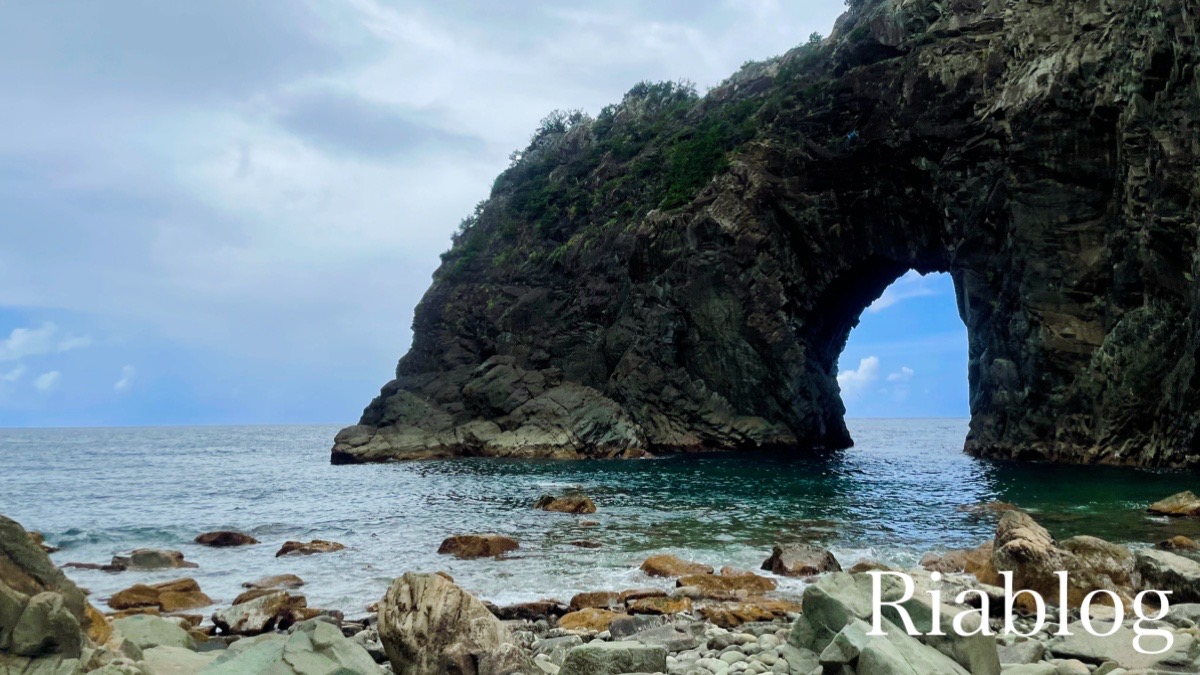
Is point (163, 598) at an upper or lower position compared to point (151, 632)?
lower

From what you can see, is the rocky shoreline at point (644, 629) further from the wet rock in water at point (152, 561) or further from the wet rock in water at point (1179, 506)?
the wet rock in water at point (1179, 506)

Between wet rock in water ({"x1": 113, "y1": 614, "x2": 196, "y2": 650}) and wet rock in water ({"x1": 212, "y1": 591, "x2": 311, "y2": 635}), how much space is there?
82.2 inches

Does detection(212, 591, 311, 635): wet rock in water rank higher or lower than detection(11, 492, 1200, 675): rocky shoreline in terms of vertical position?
lower

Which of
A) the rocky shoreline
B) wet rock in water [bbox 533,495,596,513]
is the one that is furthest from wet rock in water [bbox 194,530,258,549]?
wet rock in water [bbox 533,495,596,513]

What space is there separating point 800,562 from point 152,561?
13082mm

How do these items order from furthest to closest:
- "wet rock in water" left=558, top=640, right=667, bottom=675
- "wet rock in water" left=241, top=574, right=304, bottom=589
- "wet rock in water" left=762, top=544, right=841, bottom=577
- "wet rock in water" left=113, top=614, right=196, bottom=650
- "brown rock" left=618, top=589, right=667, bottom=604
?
"wet rock in water" left=241, top=574, right=304, bottom=589 < "wet rock in water" left=762, top=544, right=841, bottom=577 < "brown rock" left=618, top=589, right=667, bottom=604 < "wet rock in water" left=113, top=614, right=196, bottom=650 < "wet rock in water" left=558, top=640, right=667, bottom=675

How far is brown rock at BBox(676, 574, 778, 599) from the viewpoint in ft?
42.6

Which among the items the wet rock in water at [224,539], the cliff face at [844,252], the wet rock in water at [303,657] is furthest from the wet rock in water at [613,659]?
the cliff face at [844,252]

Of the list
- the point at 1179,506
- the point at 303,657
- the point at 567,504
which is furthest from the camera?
the point at 567,504

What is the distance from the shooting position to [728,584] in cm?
1335

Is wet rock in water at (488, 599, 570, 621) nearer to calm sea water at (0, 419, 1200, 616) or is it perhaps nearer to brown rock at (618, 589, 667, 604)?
brown rock at (618, 589, 667, 604)

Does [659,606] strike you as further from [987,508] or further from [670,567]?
[987,508]

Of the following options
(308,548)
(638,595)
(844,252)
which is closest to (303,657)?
(638,595)

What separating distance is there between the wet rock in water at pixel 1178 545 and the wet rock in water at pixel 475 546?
1292 cm
